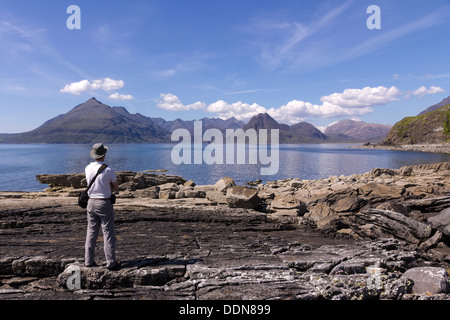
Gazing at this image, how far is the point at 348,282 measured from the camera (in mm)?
8406

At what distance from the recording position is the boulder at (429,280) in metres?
8.37

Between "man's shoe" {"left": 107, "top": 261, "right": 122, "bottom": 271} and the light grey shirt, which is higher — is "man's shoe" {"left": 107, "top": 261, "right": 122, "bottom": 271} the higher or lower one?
the lower one

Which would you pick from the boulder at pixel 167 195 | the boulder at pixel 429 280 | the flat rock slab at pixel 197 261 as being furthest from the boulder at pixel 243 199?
the boulder at pixel 429 280

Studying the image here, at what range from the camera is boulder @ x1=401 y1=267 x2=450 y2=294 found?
8.37 metres

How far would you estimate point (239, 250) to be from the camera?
1073 centimetres

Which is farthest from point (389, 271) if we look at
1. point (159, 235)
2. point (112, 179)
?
point (112, 179)

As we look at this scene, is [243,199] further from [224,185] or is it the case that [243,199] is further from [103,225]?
[103,225]

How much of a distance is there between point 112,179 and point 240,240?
21.0 ft

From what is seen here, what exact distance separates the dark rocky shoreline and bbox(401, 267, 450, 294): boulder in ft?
0.09

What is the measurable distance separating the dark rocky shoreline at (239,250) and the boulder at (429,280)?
0.03 metres

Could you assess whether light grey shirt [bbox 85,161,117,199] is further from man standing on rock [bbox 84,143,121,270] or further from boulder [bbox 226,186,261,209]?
boulder [bbox 226,186,261,209]

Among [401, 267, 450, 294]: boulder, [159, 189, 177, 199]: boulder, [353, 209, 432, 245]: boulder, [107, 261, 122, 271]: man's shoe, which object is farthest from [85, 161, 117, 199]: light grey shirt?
[159, 189, 177, 199]: boulder

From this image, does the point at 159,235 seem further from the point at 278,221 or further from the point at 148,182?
the point at 148,182
